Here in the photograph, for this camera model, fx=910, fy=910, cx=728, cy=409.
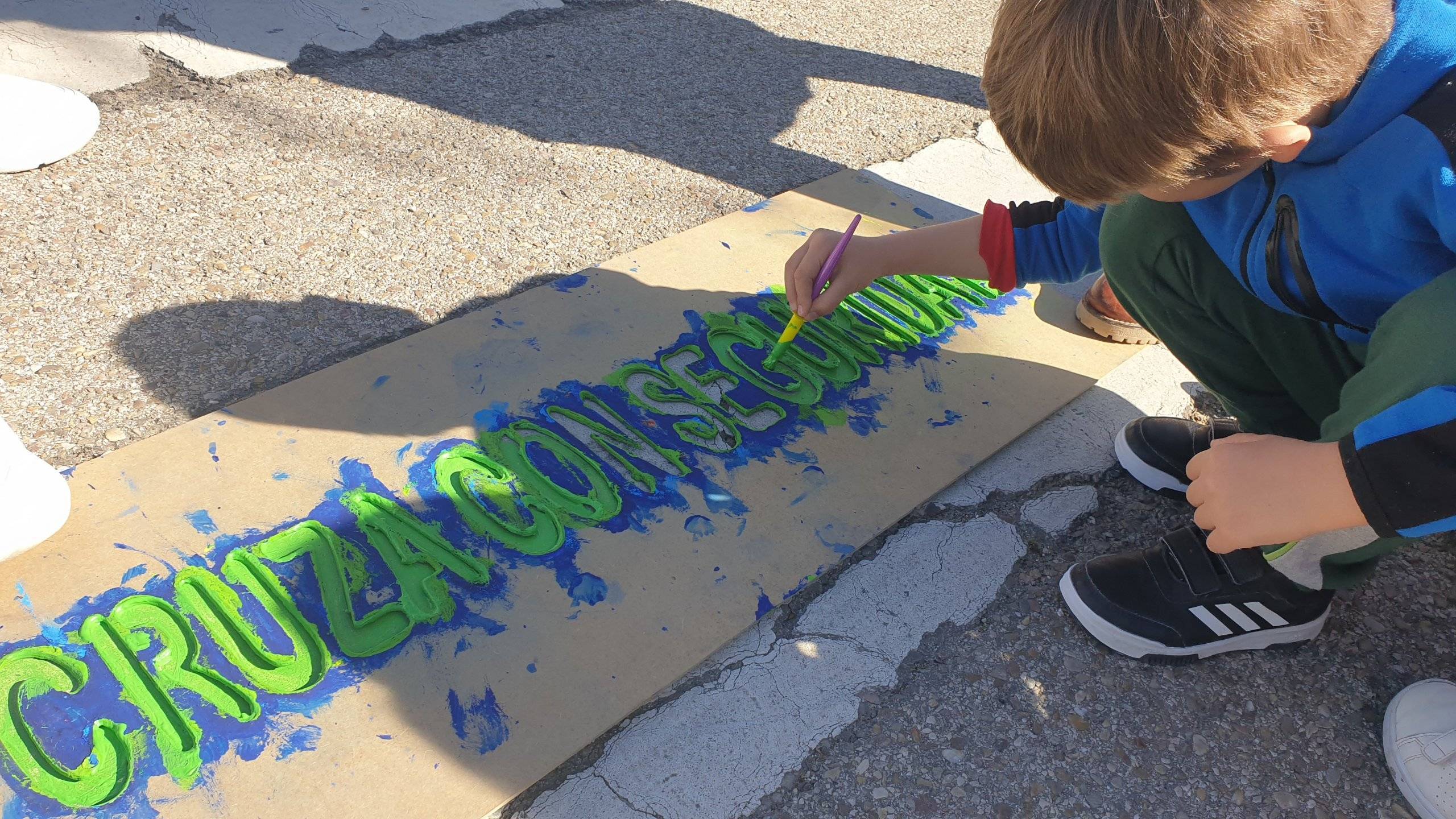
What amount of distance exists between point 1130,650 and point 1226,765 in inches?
8.0

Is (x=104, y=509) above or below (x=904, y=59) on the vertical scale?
below

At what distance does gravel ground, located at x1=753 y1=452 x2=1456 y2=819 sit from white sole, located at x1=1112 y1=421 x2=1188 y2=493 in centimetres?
30

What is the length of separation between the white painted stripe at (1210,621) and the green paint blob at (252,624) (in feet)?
4.40

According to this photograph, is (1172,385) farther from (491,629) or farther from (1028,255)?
(491,629)

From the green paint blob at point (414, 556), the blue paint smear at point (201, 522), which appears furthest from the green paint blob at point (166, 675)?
the green paint blob at point (414, 556)

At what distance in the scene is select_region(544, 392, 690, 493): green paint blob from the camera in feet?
5.50

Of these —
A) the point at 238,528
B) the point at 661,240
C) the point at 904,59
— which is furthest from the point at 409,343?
the point at 904,59


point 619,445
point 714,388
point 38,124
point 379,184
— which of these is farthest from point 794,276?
point 38,124

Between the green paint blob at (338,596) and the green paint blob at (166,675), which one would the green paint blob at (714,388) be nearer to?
the green paint blob at (338,596)

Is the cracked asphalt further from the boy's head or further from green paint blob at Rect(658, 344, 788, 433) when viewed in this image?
the boy's head

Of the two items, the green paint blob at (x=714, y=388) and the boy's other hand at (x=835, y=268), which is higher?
the boy's other hand at (x=835, y=268)

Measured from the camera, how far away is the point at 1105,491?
5.84 feet

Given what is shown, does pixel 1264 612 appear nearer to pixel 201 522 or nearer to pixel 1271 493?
pixel 1271 493

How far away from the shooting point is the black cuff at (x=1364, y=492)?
1.04 meters
